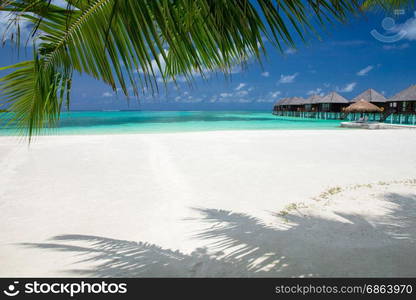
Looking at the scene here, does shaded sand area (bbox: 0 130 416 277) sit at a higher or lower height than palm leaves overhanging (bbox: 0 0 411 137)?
lower

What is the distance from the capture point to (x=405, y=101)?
93.8ft

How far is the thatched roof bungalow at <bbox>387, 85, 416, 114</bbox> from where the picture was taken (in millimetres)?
27984

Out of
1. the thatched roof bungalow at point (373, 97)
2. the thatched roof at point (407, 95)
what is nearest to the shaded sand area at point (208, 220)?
the thatched roof at point (407, 95)

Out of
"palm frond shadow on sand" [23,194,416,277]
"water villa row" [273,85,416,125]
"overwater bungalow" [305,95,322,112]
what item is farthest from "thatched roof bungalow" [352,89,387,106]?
"palm frond shadow on sand" [23,194,416,277]

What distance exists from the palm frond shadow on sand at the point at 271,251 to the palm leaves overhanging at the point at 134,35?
1.77 meters

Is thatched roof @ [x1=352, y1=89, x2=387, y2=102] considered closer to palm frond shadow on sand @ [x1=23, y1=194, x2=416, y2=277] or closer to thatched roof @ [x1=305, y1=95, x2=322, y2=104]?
thatched roof @ [x1=305, y1=95, x2=322, y2=104]

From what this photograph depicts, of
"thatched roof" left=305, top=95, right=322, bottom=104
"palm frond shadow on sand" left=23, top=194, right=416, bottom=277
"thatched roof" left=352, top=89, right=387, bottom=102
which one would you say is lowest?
"palm frond shadow on sand" left=23, top=194, right=416, bottom=277

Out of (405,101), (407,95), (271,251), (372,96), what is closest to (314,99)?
(372,96)

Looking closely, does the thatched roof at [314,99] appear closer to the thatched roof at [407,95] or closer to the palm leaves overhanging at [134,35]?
the thatched roof at [407,95]

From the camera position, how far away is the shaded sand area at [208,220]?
2596 mm

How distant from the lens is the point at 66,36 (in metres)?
1.14

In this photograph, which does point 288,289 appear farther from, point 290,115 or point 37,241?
point 290,115

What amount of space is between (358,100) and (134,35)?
128 feet

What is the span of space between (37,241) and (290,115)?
6276 cm
